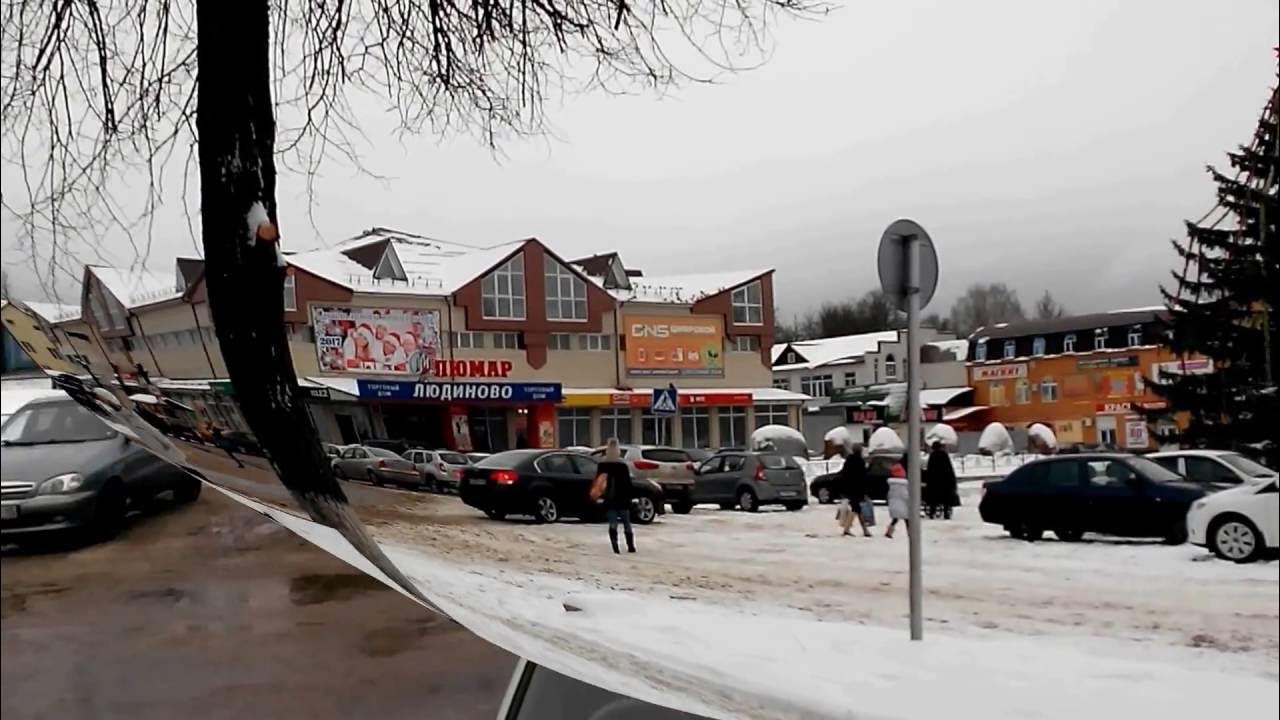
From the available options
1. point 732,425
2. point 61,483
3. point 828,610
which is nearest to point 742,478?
point 732,425

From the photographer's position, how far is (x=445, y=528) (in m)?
0.54

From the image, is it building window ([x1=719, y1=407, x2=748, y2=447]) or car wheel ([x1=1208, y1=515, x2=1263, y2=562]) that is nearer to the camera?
building window ([x1=719, y1=407, x2=748, y2=447])

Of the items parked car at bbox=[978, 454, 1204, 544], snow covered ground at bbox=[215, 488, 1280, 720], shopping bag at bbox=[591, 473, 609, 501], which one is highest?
shopping bag at bbox=[591, 473, 609, 501]

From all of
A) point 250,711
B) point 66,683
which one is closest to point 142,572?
point 66,683

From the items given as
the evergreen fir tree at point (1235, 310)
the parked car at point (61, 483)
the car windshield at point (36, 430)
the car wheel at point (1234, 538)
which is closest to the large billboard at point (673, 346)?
the evergreen fir tree at point (1235, 310)

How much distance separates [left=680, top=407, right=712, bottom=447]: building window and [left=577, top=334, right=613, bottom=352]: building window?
4 centimetres

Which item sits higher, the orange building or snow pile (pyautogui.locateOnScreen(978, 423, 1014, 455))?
the orange building

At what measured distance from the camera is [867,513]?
49cm

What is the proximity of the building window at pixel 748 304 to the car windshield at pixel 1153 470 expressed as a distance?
8.3 inches

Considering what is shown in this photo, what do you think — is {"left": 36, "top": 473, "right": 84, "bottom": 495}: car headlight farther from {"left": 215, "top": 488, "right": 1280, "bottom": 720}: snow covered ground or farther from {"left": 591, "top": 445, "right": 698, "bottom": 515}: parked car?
{"left": 591, "top": 445, "right": 698, "bottom": 515}: parked car

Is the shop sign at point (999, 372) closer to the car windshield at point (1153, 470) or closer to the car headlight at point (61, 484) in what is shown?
the car windshield at point (1153, 470)

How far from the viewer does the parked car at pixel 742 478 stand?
472 mm

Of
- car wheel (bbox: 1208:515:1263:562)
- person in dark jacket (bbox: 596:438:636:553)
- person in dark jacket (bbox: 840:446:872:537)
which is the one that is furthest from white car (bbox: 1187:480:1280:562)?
person in dark jacket (bbox: 596:438:636:553)

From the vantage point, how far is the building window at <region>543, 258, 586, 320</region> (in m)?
0.45
